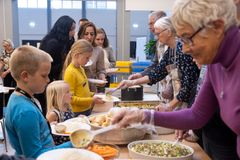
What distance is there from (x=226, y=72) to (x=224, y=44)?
9 cm

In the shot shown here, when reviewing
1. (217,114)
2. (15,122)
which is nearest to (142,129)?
(217,114)

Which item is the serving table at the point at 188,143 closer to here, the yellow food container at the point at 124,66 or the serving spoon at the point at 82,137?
the serving spoon at the point at 82,137

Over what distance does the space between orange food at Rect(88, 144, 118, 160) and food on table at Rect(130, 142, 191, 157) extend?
10 centimetres

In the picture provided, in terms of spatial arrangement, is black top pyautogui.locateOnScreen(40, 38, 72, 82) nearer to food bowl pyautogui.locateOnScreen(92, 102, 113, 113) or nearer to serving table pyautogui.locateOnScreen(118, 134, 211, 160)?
food bowl pyautogui.locateOnScreen(92, 102, 113, 113)

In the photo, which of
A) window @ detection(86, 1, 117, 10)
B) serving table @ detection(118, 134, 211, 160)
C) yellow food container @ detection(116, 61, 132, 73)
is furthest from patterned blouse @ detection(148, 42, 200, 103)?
window @ detection(86, 1, 117, 10)

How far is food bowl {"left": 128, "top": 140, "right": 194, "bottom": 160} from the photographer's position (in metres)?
1.18

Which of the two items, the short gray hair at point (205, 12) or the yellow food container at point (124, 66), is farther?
the yellow food container at point (124, 66)

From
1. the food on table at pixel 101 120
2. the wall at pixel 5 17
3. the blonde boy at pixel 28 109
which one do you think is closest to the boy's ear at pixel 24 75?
the blonde boy at pixel 28 109

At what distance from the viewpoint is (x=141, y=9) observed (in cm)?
545

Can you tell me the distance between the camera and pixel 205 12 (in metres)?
0.94

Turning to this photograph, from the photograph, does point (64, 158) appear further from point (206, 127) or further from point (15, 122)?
point (206, 127)

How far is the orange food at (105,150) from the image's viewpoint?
3.81ft

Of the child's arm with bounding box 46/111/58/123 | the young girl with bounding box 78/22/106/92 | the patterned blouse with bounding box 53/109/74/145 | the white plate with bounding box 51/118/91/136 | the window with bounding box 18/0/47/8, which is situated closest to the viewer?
the white plate with bounding box 51/118/91/136

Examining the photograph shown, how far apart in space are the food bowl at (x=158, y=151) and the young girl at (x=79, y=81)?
0.98 metres
